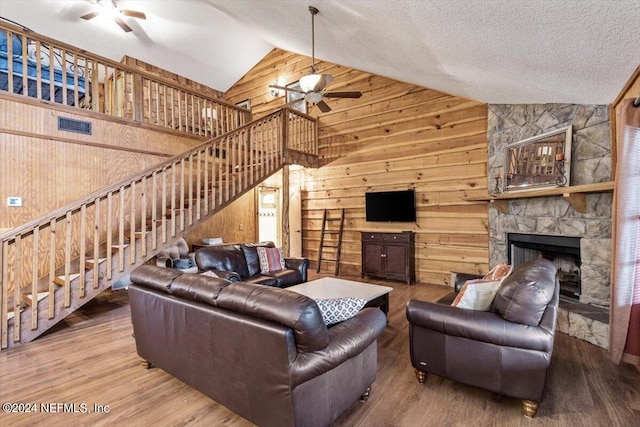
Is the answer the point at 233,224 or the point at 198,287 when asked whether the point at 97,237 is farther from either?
the point at 233,224

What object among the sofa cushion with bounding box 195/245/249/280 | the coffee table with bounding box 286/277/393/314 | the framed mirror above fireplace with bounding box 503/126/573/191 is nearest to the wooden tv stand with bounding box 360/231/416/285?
the framed mirror above fireplace with bounding box 503/126/573/191

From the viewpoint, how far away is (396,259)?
5520 mm

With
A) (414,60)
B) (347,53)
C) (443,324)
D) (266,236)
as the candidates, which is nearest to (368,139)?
(347,53)

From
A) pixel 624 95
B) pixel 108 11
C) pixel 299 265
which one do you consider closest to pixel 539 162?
pixel 624 95

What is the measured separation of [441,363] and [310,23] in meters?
4.42

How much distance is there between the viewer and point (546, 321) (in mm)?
1861

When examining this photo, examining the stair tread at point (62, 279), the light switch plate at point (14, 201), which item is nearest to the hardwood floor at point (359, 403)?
the stair tread at point (62, 279)

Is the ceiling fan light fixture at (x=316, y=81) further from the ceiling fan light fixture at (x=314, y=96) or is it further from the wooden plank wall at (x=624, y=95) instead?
the wooden plank wall at (x=624, y=95)

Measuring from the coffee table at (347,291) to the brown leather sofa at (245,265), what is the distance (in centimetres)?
66

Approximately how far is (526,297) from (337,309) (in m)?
1.16

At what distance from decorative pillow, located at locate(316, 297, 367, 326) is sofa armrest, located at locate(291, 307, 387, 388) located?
4 cm

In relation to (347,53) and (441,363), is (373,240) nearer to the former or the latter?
(347,53)

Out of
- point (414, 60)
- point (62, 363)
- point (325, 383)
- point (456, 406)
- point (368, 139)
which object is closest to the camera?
point (325, 383)

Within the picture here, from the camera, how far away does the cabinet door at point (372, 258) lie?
18.7 ft
